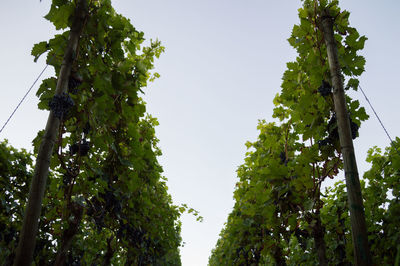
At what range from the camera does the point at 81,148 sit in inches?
154

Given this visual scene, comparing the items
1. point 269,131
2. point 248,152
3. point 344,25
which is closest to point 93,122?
point 344,25

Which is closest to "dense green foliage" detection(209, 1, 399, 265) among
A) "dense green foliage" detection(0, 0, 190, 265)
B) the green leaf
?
"dense green foliage" detection(0, 0, 190, 265)

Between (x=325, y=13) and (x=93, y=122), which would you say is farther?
(x=93, y=122)

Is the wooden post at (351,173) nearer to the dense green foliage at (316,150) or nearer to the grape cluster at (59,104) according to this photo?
the dense green foliage at (316,150)

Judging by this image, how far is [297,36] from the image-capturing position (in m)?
4.27

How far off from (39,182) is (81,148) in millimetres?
1730

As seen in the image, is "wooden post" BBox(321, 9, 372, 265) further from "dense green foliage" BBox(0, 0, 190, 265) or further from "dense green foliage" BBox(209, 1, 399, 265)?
"dense green foliage" BBox(0, 0, 190, 265)

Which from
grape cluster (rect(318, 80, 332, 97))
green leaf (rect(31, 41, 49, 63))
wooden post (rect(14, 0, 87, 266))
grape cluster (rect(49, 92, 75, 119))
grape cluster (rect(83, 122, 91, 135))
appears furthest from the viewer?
grape cluster (rect(83, 122, 91, 135))

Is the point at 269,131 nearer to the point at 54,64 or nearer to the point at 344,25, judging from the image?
the point at 344,25

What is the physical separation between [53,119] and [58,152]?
1.15 meters

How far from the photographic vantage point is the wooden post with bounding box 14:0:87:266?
80.3 inches

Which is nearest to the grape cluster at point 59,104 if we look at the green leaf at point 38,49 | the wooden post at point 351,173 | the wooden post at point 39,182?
the wooden post at point 39,182

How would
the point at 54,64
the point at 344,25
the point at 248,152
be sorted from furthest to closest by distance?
1. the point at 248,152
2. the point at 344,25
3. the point at 54,64

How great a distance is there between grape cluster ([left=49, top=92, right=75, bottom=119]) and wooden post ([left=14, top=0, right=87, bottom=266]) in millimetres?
48
